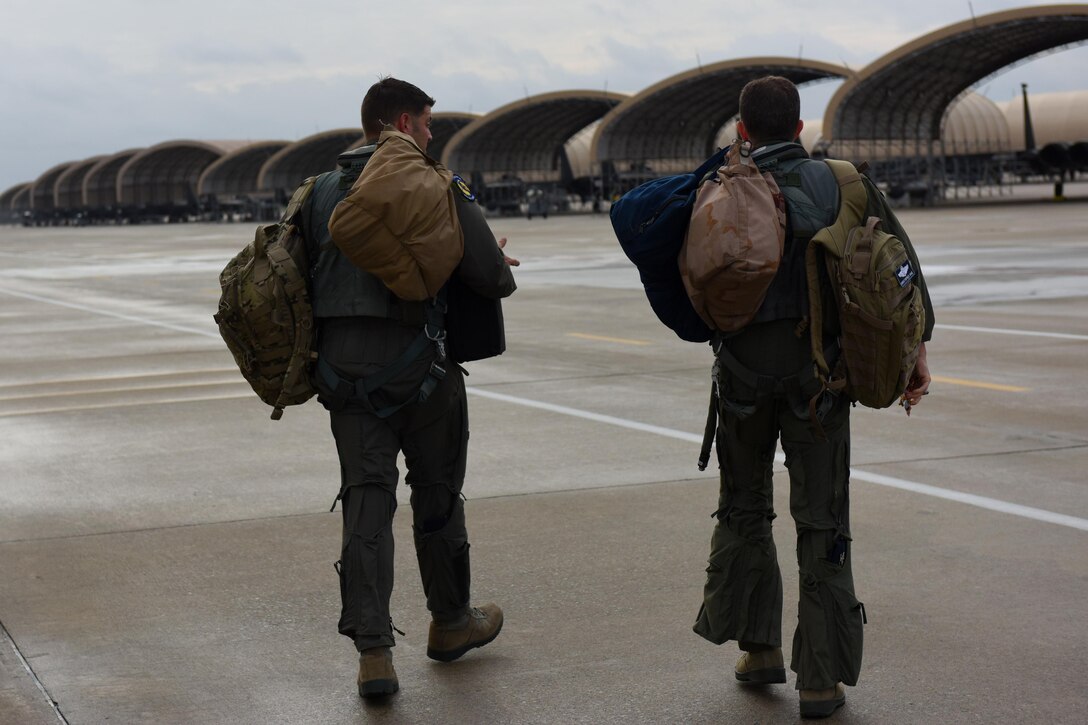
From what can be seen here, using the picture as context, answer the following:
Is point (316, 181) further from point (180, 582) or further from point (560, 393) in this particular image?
point (560, 393)

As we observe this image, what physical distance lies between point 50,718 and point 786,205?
288cm

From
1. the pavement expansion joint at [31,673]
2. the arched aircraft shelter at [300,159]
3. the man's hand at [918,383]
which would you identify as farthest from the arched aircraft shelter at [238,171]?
Result: the man's hand at [918,383]

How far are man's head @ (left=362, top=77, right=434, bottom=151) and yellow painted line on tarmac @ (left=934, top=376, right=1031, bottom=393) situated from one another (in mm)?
7309

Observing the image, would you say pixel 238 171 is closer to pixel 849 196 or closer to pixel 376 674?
pixel 376 674

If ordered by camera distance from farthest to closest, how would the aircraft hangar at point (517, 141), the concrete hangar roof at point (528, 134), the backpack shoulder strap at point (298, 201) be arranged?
the aircraft hangar at point (517, 141), the concrete hangar roof at point (528, 134), the backpack shoulder strap at point (298, 201)

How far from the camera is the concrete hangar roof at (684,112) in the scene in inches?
2493

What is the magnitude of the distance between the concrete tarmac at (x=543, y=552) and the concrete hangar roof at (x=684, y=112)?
51380mm

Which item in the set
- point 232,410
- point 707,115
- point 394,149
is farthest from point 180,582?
point 707,115

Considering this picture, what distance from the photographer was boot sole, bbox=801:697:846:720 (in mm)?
4375

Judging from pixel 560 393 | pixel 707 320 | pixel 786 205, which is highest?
pixel 786 205

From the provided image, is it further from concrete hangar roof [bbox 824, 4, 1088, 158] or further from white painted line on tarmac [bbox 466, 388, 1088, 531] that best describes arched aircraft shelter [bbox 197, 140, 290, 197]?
white painted line on tarmac [bbox 466, 388, 1088, 531]

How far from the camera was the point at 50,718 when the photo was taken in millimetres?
4535

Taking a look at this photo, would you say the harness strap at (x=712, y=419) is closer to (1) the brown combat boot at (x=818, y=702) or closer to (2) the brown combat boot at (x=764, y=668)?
(2) the brown combat boot at (x=764, y=668)

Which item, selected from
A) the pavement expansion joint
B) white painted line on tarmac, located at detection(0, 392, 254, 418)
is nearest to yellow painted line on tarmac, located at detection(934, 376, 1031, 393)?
white painted line on tarmac, located at detection(0, 392, 254, 418)
